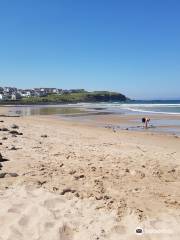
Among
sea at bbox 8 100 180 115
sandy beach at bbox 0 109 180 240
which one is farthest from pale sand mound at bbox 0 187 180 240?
sea at bbox 8 100 180 115

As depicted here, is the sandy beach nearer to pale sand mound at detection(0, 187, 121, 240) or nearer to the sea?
pale sand mound at detection(0, 187, 121, 240)

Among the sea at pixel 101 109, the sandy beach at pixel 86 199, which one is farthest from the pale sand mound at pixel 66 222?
the sea at pixel 101 109

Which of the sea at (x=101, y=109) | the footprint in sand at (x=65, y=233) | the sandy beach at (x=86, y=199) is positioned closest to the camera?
the footprint in sand at (x=65, y=233)

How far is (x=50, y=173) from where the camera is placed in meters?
7.60

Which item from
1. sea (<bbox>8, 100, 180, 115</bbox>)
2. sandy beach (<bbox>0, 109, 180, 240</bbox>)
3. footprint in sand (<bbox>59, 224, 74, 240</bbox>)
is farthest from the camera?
sea (<bbox>8, 100, 180, 115</bbox>)

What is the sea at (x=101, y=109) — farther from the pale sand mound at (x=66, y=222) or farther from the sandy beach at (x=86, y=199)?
the pale sand mound at (x=66, y=222)

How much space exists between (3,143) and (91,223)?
22.9ft

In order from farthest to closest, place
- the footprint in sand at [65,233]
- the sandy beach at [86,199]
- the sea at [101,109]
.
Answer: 1. the sea at [101,109]
2. the sandy beach at [86,199]
3. the footprint in sand at [65,233]

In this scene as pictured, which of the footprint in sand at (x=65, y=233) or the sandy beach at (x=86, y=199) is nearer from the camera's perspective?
the footprint in sand at (x=65, y=233)

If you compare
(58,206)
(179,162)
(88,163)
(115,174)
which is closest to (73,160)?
(88,163)

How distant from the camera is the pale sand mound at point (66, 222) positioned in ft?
15.9

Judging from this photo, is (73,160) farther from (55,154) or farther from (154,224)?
(154,224)

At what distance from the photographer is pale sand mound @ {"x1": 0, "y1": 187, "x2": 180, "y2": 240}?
190 inches

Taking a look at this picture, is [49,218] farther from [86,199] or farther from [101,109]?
[101,109]
